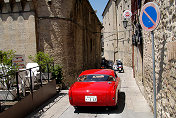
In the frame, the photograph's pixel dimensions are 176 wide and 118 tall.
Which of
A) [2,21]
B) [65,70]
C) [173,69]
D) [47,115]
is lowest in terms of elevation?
[47,115]

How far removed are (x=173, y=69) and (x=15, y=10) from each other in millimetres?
10248

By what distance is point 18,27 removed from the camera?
1091 cm

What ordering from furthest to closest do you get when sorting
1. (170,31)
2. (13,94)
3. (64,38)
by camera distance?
(64,38) → (13,94) → (170,31)

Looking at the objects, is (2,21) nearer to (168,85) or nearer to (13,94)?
(13,94)

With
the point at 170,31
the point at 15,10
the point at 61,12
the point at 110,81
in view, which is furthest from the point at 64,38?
the point at 170,31

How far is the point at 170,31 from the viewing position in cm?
346

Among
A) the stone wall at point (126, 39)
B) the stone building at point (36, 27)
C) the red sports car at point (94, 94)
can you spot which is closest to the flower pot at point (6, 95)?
Answer: the red sports car at point (94, 94)

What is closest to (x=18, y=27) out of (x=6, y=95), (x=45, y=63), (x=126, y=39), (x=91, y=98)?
(x=45, y=63)

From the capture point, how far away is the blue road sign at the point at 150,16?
10.9 feet

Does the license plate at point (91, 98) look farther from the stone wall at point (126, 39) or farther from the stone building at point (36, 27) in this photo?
the stone wall at point (126, 39)

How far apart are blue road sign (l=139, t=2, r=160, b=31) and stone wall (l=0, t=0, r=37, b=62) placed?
8.50 meters

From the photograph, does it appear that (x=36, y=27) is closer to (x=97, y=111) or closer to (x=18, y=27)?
(x=18, y=27)

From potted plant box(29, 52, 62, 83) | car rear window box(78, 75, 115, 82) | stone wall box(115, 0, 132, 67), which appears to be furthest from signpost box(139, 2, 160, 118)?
stone wall box(115, 0, 132, 67)

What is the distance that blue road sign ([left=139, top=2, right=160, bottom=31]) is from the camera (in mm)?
3322
